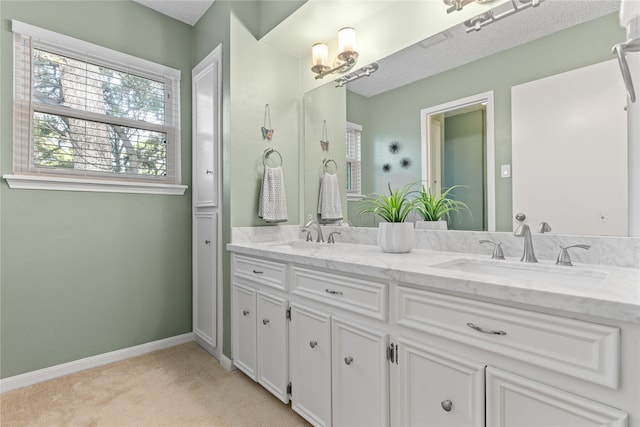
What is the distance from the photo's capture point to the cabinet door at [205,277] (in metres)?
2.39

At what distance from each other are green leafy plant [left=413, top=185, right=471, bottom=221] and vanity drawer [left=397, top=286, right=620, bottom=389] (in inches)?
27.7

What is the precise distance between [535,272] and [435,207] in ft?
2.02

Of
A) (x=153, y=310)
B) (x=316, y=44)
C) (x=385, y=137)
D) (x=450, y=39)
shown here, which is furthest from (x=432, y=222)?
(x=153, y=310)

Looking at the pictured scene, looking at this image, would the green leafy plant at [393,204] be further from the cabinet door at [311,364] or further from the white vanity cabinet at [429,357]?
the cabinet door at [311,364]

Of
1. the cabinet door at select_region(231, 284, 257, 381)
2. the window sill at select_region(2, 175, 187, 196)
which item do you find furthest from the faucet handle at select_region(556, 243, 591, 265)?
the window sill at select_region(2, 175, 187, 196)

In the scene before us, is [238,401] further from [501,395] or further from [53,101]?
[53,101]

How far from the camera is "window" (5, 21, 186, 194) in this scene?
79.8 inches

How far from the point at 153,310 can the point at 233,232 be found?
3.28 ft

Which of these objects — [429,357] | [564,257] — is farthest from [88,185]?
[564,257]

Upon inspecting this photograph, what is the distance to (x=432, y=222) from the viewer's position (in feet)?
5.71

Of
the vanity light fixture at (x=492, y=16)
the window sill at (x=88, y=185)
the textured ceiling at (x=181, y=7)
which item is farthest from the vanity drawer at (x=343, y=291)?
the textured ceiling at (x=181, y=7)

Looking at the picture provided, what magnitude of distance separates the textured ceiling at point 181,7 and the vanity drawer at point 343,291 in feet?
7.12

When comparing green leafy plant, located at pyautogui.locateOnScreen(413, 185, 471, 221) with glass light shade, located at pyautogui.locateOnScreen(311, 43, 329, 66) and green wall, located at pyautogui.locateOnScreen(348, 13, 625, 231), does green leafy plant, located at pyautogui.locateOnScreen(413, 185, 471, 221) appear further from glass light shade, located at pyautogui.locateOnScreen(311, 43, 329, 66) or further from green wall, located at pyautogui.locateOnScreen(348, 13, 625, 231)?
glass light shade, located at pyautogui.locateOnScreen(311, 43, 329, 66)

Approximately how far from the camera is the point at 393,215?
1.76 m
